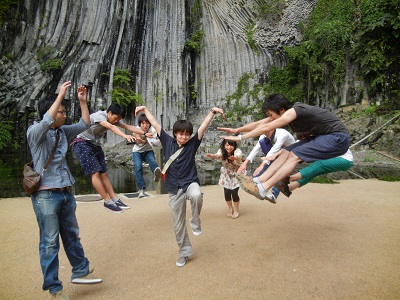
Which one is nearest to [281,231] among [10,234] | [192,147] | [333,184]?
[192,147]

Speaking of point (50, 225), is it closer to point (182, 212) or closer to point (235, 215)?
point (182, 212)

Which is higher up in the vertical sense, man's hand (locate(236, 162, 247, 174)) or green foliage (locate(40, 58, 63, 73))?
green foliage (locate(40, 58, 63, 73))

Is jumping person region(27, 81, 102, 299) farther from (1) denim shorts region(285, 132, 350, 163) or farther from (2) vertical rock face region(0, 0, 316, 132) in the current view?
(2) vertical rock face region(0, 0, 316, 132)

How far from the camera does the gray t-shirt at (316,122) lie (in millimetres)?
3432

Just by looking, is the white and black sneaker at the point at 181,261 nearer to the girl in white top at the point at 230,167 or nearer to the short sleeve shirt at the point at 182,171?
the short sleeve shirt at the point at 182,171

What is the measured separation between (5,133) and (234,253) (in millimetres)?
17876

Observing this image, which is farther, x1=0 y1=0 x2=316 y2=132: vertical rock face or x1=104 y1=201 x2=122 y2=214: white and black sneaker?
x1=0 y1=0 x2=316 y2=132: vertical rock face

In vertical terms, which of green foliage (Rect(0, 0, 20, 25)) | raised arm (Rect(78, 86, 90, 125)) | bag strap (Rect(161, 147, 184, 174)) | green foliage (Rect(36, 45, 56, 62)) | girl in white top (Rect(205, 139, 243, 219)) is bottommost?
girl in white top (Rect(205, 139, 243, 219))

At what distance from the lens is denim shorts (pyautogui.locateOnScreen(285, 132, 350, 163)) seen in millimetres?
3465

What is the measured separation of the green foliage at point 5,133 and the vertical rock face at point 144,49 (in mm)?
959

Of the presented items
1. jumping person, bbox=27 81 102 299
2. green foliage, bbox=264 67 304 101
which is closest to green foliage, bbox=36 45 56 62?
green foliage, bbox=264 67 304 101

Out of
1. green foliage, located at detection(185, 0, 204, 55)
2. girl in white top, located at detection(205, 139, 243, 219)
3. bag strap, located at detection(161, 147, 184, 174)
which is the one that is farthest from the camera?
green foliage, located at detection(185, 0, 204, 55)

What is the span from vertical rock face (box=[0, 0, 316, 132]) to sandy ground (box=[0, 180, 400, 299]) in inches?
583

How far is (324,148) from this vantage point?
3.46 meters
